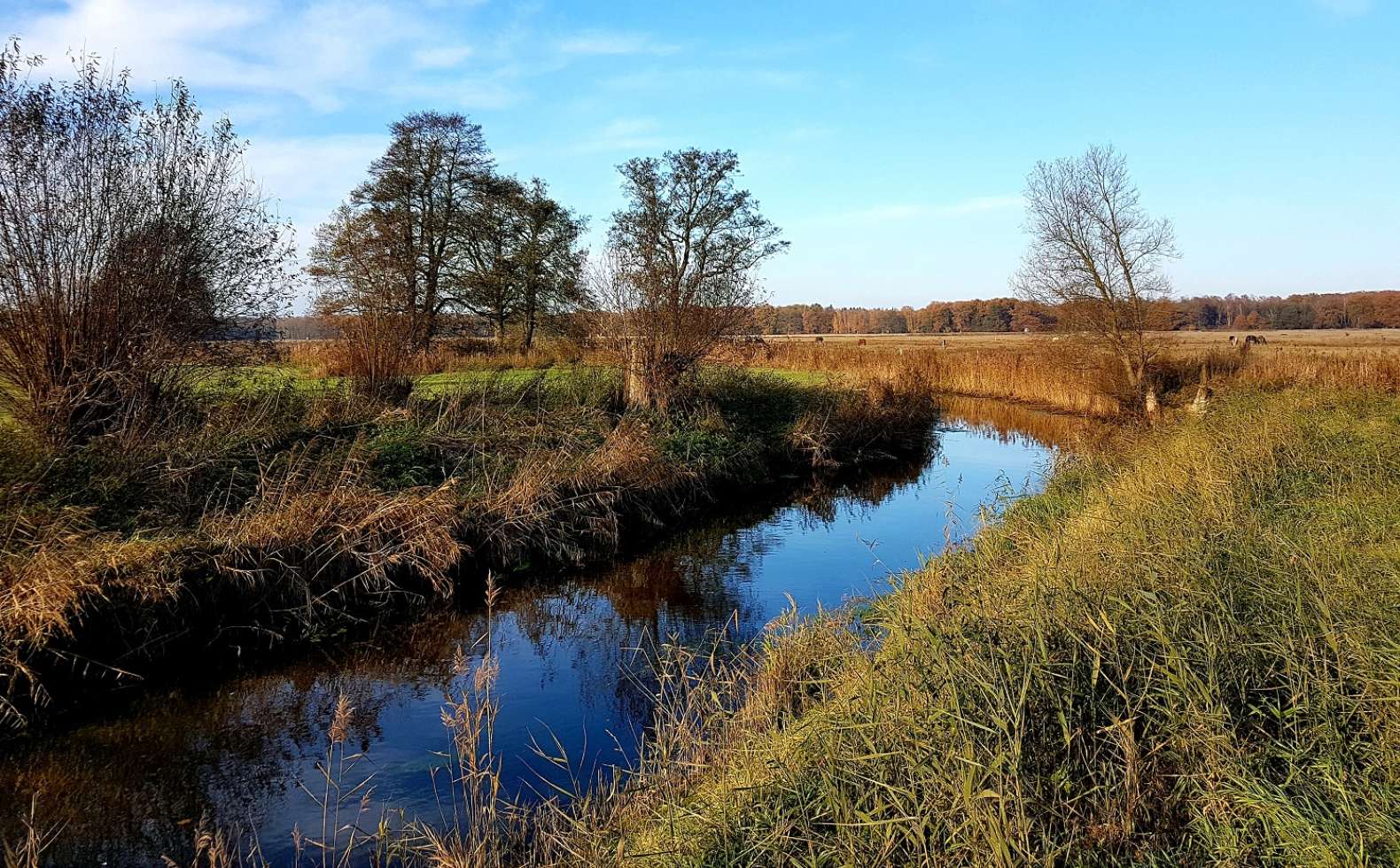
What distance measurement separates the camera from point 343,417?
1243 cm

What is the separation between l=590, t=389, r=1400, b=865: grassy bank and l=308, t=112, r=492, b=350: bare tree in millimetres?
24254

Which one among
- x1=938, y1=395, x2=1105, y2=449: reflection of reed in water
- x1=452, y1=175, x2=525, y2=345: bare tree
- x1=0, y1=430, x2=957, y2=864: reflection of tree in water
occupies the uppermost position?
x1=452, y1=175, x2=525, y2=345: bare tree

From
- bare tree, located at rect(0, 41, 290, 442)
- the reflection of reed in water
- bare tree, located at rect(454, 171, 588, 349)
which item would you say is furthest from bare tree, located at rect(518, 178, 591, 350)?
bare tree, located at rect(0, 41, 290, 442)

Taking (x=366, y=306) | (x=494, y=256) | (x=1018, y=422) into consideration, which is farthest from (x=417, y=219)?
(x=1018, y=422)

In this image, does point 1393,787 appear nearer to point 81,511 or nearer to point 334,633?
point 334,633

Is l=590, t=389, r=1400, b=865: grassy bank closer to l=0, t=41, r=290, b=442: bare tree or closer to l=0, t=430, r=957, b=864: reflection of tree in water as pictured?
l=0, t=430, r=957, b=864: reflection of tree in water

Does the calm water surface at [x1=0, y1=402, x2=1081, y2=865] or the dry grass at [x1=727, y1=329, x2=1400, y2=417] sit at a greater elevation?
the dry grass at [x1=727, y1=329, x2=1400, y2=417]

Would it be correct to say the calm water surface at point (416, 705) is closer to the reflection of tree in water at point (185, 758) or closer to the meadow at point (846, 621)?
the reflection of tree in water at point (185, 758)

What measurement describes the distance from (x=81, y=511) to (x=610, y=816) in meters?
6.21

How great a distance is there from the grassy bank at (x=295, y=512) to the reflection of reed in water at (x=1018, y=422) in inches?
339

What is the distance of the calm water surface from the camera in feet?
16.6

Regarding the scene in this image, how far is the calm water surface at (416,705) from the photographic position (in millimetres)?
5051

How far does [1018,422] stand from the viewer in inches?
955

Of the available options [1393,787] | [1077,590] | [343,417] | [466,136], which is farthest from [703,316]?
[466,136]
